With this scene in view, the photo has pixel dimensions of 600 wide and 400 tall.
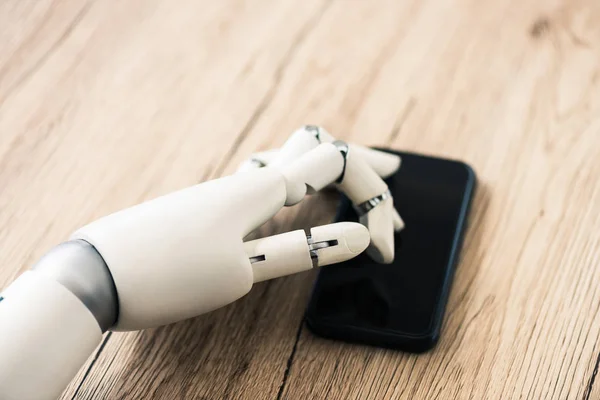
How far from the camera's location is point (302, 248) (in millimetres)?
526

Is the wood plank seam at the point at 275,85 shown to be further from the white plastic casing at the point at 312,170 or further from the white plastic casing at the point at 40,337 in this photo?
the white plastic casing at the point at 40,337

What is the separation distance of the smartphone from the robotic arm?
0.24 feet

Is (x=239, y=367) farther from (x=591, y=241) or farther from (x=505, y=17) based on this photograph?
(x=505, y=17)

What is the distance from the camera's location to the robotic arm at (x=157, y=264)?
449mm

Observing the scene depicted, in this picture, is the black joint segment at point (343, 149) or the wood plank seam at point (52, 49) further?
the wood plank seam at point (52, 49)

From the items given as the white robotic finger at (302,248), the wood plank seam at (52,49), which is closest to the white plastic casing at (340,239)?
the white robotic finger at (302,248)

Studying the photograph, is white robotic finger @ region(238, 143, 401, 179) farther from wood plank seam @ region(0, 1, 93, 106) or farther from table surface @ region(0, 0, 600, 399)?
wood plank seam @ region(0, 1, 93, 106)

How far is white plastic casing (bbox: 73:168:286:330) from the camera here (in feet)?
1.58

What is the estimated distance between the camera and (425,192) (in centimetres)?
68

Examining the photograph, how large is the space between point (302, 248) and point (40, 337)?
192mm

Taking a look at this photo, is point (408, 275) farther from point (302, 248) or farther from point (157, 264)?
→ point (157, 264)

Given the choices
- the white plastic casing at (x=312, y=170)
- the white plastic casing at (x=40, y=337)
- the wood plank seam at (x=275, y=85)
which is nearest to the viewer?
the white plastic casing at (x=40, y=337)

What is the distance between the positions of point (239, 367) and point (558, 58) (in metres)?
0.51

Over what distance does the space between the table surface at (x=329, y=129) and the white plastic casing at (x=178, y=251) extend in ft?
0.36
